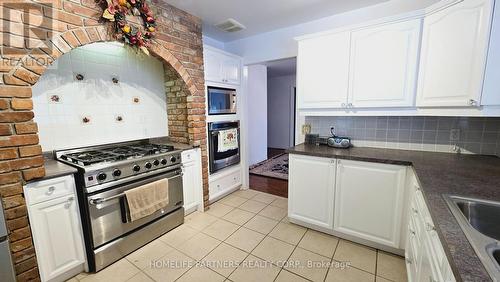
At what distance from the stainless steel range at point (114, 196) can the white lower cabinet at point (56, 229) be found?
0.21ft

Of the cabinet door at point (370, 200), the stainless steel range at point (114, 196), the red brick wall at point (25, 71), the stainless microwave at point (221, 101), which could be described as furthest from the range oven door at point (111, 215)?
the cabinet door at point (370, 200)

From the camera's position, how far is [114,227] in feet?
6.11

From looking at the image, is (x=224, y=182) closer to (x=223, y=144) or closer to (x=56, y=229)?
(x=223, y=144)

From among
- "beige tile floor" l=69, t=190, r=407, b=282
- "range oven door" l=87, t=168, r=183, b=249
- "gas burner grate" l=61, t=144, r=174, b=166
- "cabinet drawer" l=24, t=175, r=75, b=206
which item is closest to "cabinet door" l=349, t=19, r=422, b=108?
"beige tile floor" l=69, t=190, r=407, b=282

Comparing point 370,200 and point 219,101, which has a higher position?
point 219,101

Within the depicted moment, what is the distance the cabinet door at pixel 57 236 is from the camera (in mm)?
1497

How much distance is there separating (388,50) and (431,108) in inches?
25.7

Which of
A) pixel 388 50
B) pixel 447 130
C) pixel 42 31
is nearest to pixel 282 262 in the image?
pixel 447 130

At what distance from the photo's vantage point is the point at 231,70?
3102 millimetres

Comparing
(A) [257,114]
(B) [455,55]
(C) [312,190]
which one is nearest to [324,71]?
(B) [455,55]

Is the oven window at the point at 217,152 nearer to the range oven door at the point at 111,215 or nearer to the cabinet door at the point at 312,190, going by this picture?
the range oven door at the point at 111,215

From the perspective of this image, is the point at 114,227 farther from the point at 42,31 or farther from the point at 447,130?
the point at 447,130

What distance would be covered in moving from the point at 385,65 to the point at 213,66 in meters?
1.99

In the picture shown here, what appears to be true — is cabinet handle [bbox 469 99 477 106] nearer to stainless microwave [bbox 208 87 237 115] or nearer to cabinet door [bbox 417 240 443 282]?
cabinet door [bbox 417 240 443 282]
